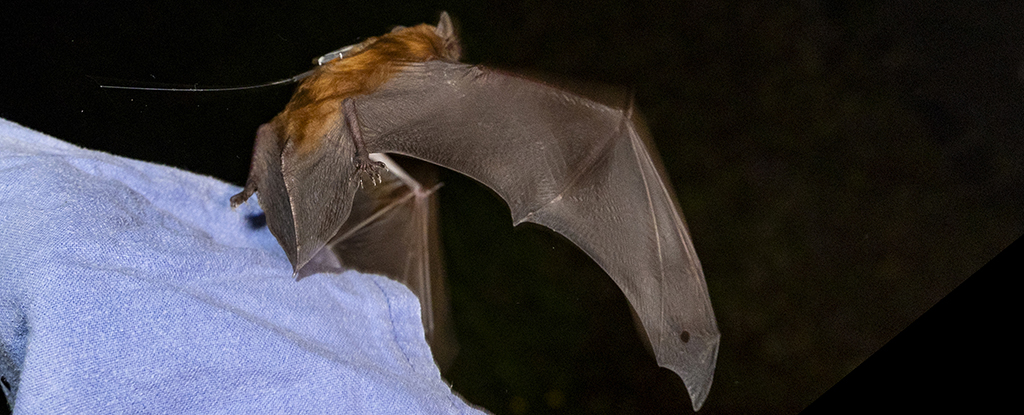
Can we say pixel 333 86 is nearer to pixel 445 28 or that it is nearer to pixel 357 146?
pixel 357 146

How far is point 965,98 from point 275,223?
1.06 m

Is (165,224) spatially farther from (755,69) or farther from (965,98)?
(965,98)

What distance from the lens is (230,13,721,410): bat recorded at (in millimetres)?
867

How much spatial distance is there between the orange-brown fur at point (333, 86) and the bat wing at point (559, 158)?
3 centimetres

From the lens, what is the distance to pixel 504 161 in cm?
95

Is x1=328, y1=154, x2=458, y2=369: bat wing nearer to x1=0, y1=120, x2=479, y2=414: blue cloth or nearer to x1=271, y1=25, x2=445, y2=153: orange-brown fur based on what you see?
x1=271, y1=25, x2=445, y2=153: orange-brown fur

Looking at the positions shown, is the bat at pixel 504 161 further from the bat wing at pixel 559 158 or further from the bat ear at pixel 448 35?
the bat ear at pixel 448 35

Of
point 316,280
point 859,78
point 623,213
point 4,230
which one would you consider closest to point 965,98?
point 859,78

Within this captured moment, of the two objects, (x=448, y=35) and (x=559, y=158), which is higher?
(x=448, y=35)

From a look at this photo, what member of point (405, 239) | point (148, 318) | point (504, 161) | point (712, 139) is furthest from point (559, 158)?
point (148, 318)

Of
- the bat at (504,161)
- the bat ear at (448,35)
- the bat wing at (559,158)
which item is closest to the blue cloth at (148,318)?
the bat at (504,161)

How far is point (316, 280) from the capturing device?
0.86 m

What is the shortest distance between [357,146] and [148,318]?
0.39m

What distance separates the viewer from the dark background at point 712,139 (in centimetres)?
77
